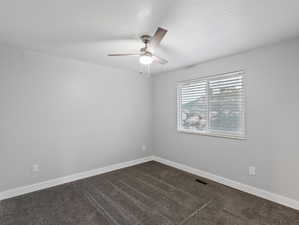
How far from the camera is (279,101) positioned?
227cm

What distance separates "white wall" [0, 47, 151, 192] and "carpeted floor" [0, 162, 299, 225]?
20.0 inches

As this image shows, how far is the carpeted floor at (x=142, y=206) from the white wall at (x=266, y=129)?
1.22 feet

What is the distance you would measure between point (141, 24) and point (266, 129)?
243 cm

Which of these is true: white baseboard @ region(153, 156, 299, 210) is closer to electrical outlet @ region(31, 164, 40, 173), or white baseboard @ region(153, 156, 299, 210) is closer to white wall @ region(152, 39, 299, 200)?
white wall @ region(152, 39, 299, 200)

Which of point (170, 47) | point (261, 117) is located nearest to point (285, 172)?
point (261, 117)

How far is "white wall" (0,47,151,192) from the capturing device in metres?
2.44

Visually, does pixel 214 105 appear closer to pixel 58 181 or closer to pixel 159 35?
pixel 159 35

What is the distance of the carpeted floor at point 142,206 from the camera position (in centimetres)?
192

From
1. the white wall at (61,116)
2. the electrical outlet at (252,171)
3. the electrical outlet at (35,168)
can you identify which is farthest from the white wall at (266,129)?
the electrical outlet at (35,168)

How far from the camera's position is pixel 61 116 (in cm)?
Result: 289

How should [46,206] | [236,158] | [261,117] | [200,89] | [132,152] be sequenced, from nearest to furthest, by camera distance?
[46,206] → [261,117] → [236,158] → [200,89] → [132,152]

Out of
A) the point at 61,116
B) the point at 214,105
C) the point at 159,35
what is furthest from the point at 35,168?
the point at 214,105

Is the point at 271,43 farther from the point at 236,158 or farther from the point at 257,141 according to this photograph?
the point at 236,158

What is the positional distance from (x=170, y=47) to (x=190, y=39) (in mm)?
373
